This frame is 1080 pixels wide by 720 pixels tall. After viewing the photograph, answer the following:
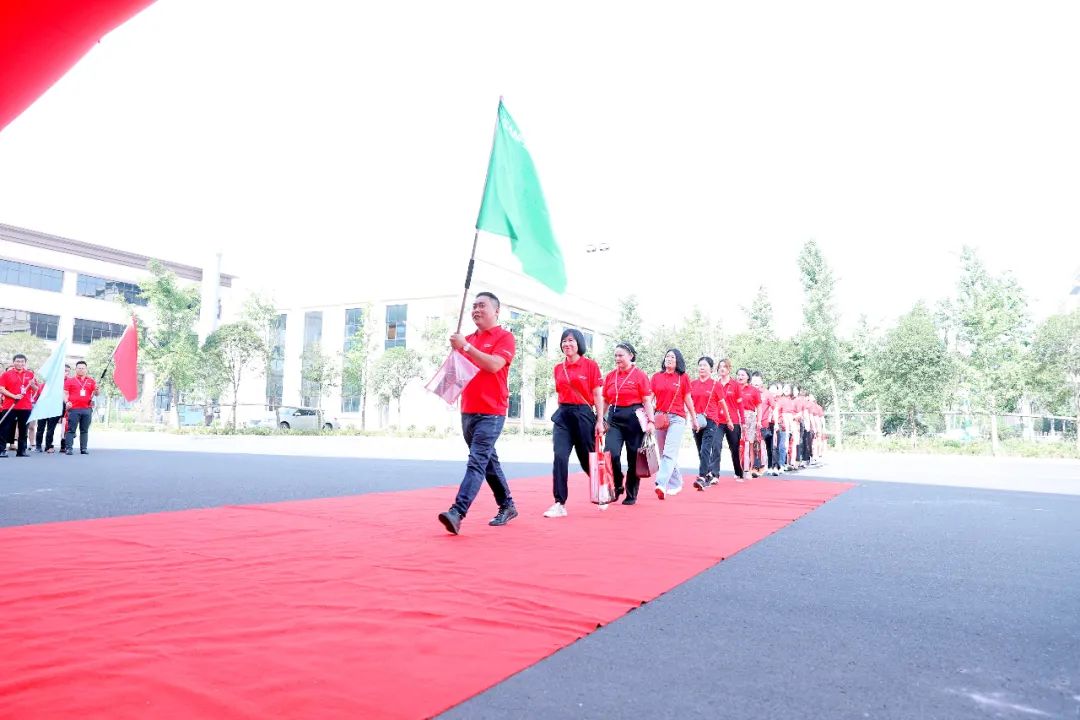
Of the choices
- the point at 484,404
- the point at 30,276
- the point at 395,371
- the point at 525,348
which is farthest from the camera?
the point at 30,276

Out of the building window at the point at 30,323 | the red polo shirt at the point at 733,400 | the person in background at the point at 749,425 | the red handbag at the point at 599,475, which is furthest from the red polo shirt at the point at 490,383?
the building window at the point at 30,323

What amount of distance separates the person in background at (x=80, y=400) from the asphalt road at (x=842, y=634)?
8453mm

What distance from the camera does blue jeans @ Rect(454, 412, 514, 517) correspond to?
17.9ft

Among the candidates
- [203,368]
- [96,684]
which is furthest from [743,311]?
[96,684]

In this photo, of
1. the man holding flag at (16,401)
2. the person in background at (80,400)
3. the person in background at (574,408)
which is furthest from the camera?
the person in background at (80,400)

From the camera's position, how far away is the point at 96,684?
2.28 metres

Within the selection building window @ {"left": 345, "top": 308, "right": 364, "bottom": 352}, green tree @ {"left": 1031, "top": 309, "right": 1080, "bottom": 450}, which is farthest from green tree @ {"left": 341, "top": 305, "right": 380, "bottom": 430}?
green tree @ {"left": 1031, "top": 309, "right": 1080, "bottom": 450}

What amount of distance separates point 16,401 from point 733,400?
13245 mm

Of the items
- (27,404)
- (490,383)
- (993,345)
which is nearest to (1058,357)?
(993,345)

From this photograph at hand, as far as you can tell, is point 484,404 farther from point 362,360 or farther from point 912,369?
point 362,360

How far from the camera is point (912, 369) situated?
31.8 meters

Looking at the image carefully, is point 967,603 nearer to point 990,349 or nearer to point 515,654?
point 515,654

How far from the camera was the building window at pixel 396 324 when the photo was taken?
1809 inches

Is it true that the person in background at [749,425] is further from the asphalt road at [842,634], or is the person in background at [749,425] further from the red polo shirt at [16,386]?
the red polo shirt at [16,386]
